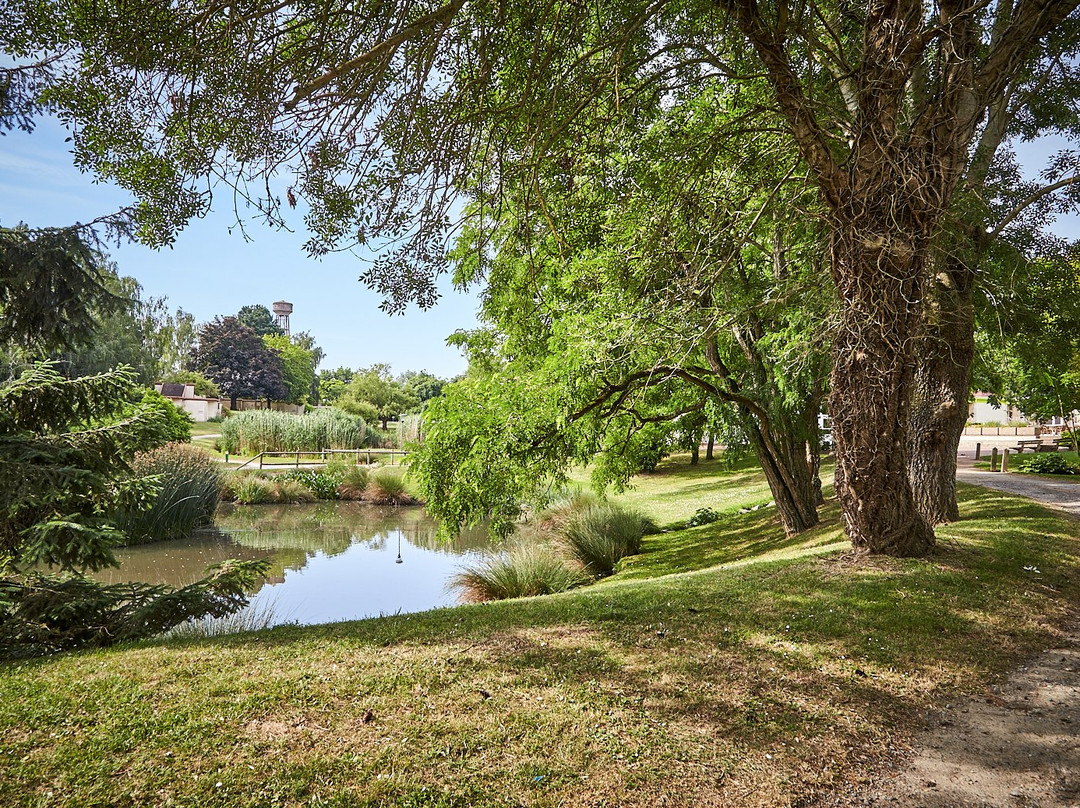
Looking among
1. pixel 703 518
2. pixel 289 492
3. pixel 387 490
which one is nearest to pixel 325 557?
pixel 387 490

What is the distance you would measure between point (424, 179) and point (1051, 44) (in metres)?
8.77

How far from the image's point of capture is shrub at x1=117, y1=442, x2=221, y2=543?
1459 centimetres

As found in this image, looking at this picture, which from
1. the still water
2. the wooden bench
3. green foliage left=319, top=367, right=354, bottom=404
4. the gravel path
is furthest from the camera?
green foliage left=319, top=367, right=354, bottom=404

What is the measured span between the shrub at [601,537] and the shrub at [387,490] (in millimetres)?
9944

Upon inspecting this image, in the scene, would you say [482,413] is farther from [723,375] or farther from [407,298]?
[723,375]

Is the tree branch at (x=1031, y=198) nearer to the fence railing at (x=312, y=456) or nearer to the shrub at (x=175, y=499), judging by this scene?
the shrub at (x=175, y=499)

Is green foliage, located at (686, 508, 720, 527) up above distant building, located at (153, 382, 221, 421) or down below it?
below

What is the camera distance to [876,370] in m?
6.46

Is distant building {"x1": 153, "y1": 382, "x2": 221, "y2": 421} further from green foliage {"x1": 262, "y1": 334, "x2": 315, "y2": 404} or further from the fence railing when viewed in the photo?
the fence railing

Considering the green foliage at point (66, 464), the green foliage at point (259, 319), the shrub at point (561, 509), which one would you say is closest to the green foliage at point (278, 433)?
the shrub at point (561, 509)

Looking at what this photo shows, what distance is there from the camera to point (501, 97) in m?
6.08

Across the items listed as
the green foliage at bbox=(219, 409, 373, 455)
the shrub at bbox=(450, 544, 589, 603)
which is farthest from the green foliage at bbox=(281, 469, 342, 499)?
the shrub at bbox=(450, 544, 589, 603)

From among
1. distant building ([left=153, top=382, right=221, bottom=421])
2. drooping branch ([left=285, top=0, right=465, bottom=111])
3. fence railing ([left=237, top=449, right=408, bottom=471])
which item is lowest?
fence railing ([left=237, top=449, right=408, bottom=471])

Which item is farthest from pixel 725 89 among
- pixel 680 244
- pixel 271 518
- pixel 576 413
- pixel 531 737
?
pixel 271 518
